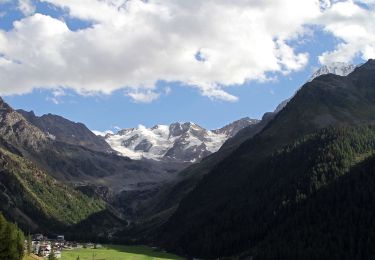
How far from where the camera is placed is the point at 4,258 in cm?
15962

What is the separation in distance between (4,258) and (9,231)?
737cm

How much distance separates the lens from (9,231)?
526 ft
